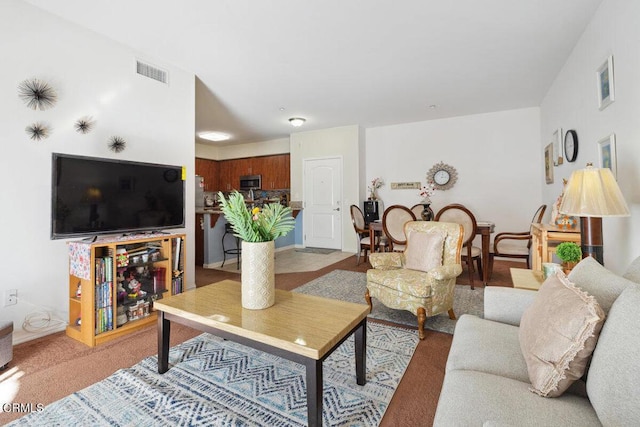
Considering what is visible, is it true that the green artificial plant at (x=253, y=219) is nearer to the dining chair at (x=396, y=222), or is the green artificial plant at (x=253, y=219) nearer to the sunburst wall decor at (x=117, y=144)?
the sunburst wall decor at (x=117, y=144)

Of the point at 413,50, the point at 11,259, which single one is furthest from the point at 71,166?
the point at 413,50

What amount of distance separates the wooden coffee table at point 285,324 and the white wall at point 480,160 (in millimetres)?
4453

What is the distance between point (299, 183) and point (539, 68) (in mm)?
4492

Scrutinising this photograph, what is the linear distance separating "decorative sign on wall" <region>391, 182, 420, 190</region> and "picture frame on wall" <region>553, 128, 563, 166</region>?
2.22 meters

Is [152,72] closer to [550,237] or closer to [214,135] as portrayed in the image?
[214,135]

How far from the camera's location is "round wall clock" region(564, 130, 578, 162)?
9.69 ft

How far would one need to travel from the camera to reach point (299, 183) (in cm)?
664

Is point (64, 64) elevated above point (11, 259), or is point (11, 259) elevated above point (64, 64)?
point (64, 64)

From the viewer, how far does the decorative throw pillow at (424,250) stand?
2646mm

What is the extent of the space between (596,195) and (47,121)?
3.81 metres

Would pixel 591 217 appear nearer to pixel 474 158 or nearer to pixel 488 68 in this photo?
pixel 488 68

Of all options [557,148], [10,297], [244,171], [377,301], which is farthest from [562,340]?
[244,171]

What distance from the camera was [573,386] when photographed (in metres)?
1.08

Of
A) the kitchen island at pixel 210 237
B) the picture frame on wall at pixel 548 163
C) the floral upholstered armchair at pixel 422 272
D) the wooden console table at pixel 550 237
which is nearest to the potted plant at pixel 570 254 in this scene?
the wooden console table at pixel 550 237
